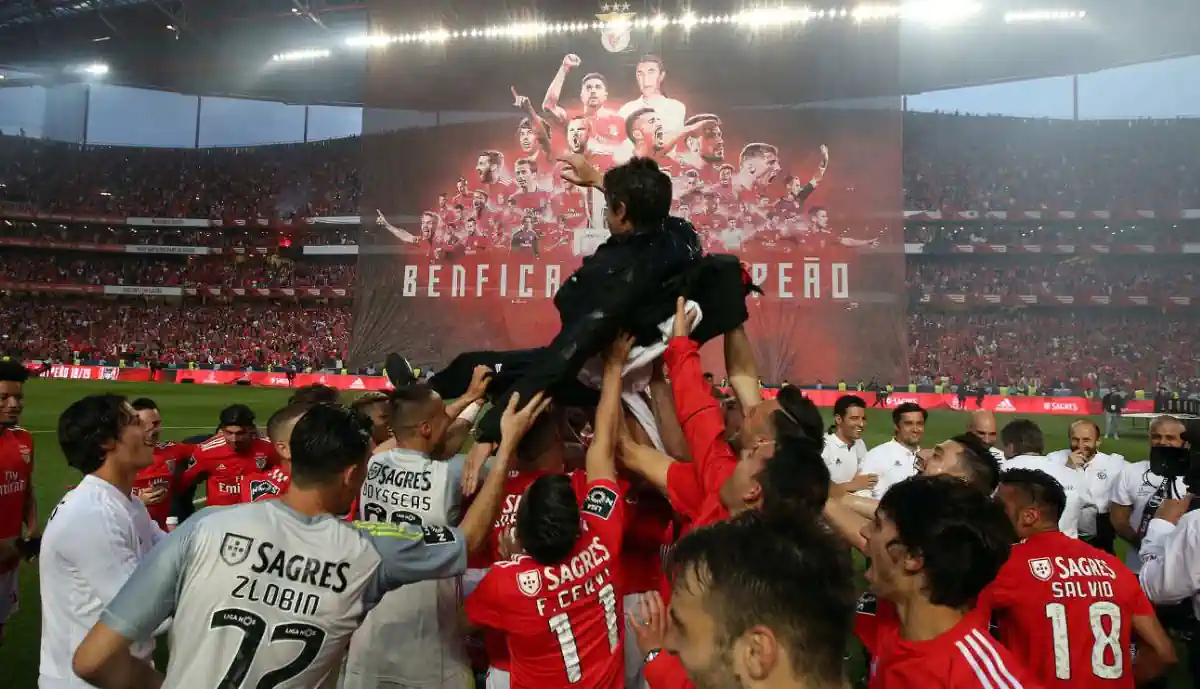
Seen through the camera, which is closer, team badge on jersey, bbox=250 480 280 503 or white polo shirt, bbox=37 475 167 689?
white polo shirt, bbox=37 475 167 689

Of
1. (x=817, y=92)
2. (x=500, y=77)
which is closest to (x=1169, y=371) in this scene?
(x=817, y=92)

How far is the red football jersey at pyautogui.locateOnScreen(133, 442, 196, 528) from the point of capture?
18.4ft

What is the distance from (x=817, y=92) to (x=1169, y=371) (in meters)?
23.1

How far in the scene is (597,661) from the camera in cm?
291

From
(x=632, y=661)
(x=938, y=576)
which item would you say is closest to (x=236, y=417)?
(x=632, y=661)

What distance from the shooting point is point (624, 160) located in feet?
81.1

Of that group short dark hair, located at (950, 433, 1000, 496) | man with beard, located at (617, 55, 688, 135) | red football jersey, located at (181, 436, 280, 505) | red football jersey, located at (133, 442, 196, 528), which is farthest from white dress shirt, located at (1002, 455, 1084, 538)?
man with beard, located at (617, 55, 688, 135)

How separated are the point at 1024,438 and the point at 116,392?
53.7 feet

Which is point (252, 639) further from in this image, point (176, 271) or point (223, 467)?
point (176, 271)

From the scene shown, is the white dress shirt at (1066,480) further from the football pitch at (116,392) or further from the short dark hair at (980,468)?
the short dark hair at (980,468)

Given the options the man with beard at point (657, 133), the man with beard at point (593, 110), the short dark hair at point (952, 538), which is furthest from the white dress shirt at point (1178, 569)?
the man with beard at point (593, 110)

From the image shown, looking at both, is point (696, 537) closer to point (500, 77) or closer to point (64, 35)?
point (500, 77)

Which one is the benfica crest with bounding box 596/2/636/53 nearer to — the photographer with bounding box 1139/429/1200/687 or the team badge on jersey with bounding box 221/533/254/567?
the photographer with bounding box 1139/429/1200/687

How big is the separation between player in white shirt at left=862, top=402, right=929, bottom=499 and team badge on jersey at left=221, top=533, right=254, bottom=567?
5695 millimetres
